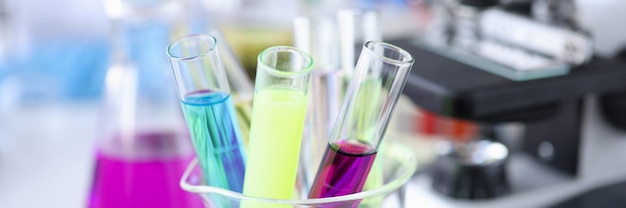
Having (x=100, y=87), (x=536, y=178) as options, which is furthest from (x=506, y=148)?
(x=100, y=87)

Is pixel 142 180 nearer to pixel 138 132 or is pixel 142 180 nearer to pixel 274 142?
pixel 138 132

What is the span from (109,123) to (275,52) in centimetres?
20

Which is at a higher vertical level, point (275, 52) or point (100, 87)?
point (275, 52)

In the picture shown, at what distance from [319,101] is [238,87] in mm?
43

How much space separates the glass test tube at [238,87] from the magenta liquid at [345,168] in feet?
0.15

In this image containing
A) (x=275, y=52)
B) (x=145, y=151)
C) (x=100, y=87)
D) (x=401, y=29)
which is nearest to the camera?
(x=275, y=52)

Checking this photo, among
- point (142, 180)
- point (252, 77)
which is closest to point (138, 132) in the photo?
point (142, 180)

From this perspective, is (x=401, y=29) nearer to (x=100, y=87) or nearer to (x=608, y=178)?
(x=100, y=87)

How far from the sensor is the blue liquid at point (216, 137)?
0.29 metres

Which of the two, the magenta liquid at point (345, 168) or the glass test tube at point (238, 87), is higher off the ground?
the glass test tube at point (238, 87)

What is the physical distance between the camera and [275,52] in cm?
28

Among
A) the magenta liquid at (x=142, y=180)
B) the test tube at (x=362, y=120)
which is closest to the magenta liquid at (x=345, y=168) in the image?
the test tube at (x=362, y=120)

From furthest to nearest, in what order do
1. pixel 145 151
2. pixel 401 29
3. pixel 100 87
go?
pixel 401 29, pixel 100 87, pixel 145 151

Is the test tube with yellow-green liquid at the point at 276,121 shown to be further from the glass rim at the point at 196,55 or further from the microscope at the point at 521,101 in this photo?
the microscope at the point at 521,101
